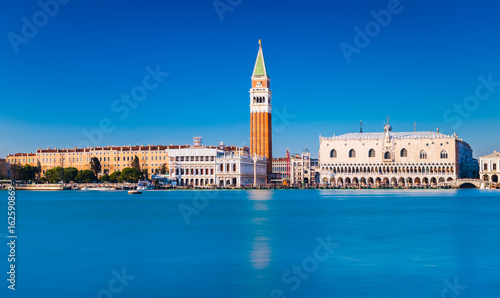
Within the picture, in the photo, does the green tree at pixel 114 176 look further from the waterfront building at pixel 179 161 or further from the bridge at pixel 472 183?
the bridge at pixel 472 183

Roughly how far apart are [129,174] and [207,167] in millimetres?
14046

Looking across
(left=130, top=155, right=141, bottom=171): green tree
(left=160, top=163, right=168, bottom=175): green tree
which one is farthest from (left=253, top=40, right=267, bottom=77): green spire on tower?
(left=130, top=155, right=141, bottom=171): green tree

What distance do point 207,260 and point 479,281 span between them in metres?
7.93

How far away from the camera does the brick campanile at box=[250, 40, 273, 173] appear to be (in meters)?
115

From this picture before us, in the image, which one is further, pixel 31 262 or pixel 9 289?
pixel 31 262

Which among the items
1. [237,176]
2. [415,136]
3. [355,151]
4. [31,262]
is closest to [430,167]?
[415,136]

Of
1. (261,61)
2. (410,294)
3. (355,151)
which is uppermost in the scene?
(261,61)

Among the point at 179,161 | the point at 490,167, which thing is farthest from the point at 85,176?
the point at 490,167

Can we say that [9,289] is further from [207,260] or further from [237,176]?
[237,176]

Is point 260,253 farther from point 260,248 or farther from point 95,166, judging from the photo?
point 95,166

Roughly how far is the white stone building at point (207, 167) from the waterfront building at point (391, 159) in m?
13.5

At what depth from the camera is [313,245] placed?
22.7 meters

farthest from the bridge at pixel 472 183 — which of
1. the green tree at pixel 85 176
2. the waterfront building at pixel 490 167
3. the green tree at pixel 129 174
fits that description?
the green tree at pixel 85 176

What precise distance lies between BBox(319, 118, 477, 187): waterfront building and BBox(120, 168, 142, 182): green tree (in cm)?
3338
